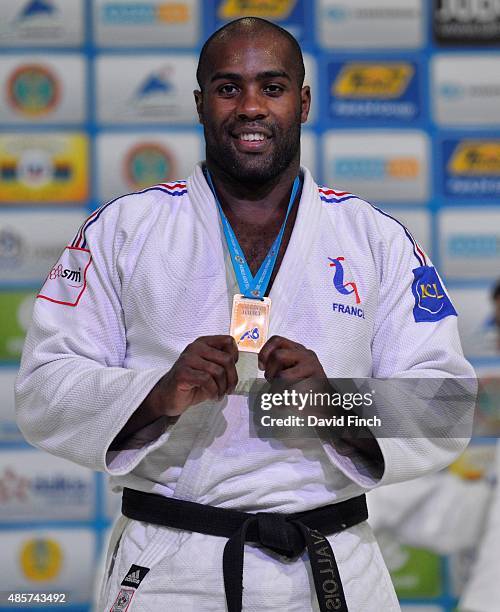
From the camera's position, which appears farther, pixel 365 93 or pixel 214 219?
pixel 365 93

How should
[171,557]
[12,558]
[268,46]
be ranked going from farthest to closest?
[12,558] < [268,46] < [171,557]

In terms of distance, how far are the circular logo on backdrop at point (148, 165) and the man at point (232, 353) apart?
152 cm

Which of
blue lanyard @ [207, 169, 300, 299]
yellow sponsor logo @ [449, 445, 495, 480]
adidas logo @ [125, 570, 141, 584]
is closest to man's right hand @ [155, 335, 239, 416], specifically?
blue lanyard @ [207, 169, 300, 299]

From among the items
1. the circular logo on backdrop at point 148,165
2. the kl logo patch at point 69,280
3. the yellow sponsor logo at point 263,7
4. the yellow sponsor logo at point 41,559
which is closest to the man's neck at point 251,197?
the kl logo patch at point 69,280

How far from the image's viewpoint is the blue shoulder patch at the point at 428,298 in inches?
54.1

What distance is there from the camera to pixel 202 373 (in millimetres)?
1151

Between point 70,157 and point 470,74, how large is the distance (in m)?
1.25

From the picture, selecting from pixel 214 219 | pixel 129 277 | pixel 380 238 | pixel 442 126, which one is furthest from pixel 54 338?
pixel 442 126

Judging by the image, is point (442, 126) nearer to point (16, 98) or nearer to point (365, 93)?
point (365, 93)

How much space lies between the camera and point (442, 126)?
2.96 meters

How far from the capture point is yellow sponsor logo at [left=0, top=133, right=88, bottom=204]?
2.93 metres

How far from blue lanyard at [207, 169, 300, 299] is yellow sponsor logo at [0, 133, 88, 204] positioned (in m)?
1.62

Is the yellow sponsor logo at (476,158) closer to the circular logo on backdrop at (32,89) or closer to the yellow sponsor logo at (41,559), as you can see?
the circular logo on backdrop at (32,89)

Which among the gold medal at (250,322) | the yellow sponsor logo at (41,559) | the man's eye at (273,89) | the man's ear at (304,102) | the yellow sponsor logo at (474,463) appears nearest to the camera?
the gold medal at (250,322)
